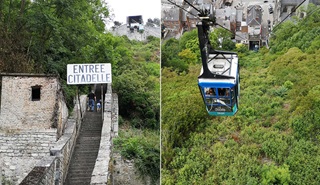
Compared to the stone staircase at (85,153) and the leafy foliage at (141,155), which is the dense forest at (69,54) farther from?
the stone staircase at (85,153)

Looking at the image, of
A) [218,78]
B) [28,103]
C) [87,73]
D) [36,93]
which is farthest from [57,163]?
[218,78]

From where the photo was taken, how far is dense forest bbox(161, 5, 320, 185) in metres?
10.8

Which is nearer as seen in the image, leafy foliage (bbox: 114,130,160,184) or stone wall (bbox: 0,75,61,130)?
stone wall (bbox: 0,75,61,130)

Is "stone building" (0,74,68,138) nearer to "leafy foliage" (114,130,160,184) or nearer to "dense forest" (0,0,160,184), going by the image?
"dense forest" (0,0,160,184)

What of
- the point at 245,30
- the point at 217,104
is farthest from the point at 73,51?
the point at 245,30

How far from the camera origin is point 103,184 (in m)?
5.28

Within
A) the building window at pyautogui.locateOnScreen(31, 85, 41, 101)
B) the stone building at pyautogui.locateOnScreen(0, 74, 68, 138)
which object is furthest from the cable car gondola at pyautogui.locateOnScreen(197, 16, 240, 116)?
the building window at pyautogui.locateOnScreen(31, 85, 41, 101)

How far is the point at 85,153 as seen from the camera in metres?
6.77

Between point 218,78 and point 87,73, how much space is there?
9.77ft

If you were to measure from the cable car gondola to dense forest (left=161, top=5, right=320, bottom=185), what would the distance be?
462 cm

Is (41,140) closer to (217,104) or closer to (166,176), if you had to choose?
(217,104)

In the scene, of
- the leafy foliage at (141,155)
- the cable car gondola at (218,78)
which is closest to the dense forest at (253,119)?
the leafy foliage at (141,155)

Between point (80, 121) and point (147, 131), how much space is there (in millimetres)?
2588

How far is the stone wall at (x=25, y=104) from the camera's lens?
20.6 feet
